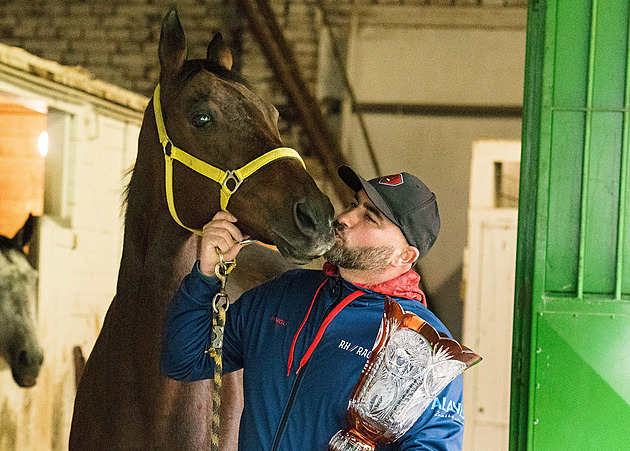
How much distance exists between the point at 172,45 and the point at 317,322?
883 millimetres

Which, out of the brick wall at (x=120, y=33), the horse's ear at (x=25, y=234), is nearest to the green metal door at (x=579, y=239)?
the horse's ear at (x=25, y=234)

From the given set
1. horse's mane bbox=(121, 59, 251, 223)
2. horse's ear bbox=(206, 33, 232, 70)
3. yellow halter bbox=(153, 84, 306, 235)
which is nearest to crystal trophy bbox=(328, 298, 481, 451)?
yellow halter bbox=(153, 84, 306, 235)

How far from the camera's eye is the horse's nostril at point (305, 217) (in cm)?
162

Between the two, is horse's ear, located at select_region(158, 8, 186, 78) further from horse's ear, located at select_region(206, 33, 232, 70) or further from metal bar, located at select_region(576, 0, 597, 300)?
metal bar, located at select_region(576, 0, 597, 300)

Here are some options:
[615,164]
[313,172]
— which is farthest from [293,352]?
[313,172]

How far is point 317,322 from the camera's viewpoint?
1.73m

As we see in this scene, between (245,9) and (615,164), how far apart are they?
4763 mm

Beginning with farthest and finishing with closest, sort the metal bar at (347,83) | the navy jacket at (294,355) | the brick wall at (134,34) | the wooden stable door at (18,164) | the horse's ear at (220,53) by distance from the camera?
the brick wall at (134,34) < the metal bar at (347,83) < the wooden stable door at (18,164) < the horse's ear at (220,53) < the navy jacket at (294,355)

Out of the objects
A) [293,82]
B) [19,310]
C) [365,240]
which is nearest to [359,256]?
[365,240]

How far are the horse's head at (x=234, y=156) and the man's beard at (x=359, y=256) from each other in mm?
119

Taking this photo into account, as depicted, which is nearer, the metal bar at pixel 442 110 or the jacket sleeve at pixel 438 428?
the jacket sleeve at pixel 438 428

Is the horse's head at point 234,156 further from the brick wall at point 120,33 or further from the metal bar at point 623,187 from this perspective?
the brick wall at point 120,33

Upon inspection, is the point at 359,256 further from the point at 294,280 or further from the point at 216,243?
the point at 216,243

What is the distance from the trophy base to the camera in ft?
4.68
